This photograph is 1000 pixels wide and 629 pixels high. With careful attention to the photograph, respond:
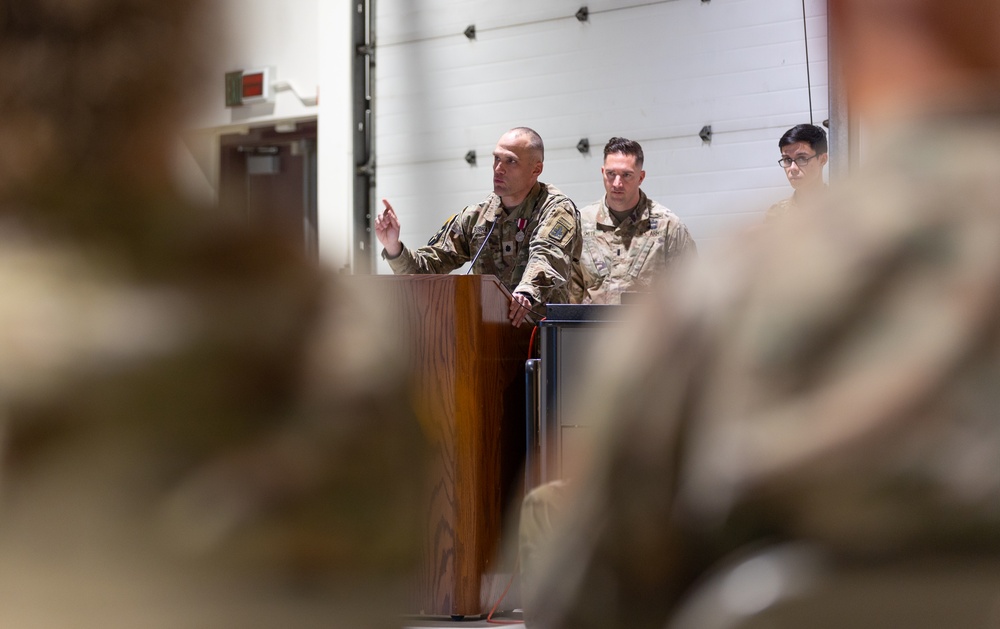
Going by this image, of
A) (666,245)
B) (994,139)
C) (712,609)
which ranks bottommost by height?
(712,609)

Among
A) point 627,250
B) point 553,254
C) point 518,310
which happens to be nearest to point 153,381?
point 518,310

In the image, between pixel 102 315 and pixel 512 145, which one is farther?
pixel 512 145

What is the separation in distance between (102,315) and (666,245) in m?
4.23

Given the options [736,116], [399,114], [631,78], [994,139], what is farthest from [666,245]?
[994,139]

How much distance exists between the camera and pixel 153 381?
31cm

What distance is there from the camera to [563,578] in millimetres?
361

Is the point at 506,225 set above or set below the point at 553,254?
above

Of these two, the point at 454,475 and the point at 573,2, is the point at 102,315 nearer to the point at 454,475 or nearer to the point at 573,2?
the point at 454,475

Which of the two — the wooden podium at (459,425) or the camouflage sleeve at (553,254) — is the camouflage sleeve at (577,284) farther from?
the wooden podium at (459,425)

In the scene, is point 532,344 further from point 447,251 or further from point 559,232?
point 447,251

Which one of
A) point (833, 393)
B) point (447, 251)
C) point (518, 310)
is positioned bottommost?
point (833, 393)

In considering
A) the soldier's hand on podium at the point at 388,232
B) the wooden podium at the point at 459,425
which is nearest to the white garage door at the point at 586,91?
the soldier's hand on podium at the point at 388,232

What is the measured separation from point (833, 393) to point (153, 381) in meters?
0.21

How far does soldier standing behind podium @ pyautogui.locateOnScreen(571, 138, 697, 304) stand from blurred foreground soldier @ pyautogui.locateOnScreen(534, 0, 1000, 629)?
13.3ft
